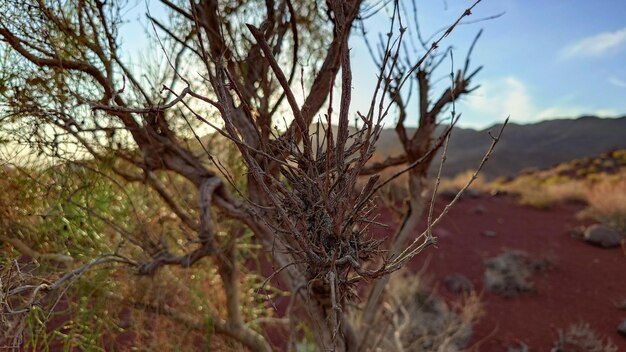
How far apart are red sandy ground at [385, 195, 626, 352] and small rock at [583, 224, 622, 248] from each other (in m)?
0.22

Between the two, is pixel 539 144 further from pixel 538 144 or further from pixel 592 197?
pixel 592 197

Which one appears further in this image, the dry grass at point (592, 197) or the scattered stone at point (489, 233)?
the scattered stone at point (489, 233)

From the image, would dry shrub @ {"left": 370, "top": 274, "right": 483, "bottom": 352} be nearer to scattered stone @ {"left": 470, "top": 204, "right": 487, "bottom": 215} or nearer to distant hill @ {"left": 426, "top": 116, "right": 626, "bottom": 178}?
scattered stone @ {"left": 470, "top": 204, "right": 487, "bottom": 215}

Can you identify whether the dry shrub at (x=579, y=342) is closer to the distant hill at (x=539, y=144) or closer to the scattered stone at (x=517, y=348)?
the scattered stone at (x=517, y=348)

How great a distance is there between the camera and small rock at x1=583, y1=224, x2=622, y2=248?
9.99m

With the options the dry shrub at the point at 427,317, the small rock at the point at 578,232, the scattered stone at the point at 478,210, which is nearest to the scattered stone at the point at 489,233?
the small rock at the point at 578,232

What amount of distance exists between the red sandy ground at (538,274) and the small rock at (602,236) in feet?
0.71

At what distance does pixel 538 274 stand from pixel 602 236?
255 centimetres

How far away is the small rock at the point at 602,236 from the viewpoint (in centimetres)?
999

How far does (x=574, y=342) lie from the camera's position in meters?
6.03

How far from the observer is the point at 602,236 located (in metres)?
10.2

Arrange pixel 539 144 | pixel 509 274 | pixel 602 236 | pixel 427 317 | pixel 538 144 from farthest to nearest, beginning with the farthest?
1. pixel 538 144
2. pixel 539 144
3. pixel 602 236
4. pixel 509 274
5. pixel 427 317

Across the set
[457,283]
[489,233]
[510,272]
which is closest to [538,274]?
[510,272]

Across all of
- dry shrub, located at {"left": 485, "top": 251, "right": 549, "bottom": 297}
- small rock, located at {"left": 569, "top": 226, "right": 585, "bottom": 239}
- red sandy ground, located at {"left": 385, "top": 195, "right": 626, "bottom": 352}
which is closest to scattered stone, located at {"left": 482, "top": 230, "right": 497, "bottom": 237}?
red sandy ground, located at {"left": 385, "top": 195, "right": 626, "bottom": 352}
